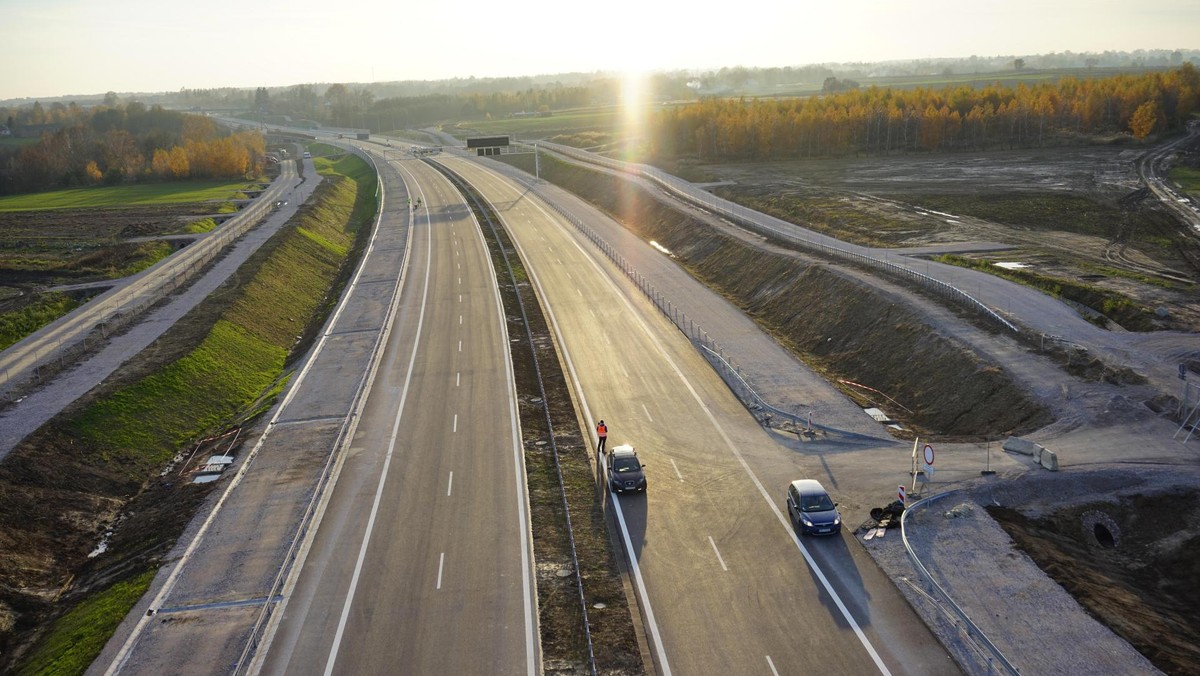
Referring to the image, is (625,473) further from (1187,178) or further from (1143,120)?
(1143,120)

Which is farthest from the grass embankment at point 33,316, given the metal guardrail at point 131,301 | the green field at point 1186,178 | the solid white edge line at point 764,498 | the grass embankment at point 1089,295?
the green field at point 1186,178

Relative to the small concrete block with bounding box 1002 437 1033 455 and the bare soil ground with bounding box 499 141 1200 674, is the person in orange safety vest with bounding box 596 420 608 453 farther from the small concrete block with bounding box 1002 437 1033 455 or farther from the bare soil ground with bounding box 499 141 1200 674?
the small concrete block with bounding box 1002 437 1033 455

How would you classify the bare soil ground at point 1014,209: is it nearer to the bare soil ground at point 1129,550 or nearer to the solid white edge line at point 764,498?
the bare soil ground at point 1129,550

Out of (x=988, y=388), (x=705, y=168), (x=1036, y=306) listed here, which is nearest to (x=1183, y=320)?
(x=1036, y=306)

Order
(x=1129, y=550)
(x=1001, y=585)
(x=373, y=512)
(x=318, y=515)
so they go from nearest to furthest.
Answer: (x=1001, y=585) < (x=1129, y=550) < (x=318, y=515) < (x=373, y=512)

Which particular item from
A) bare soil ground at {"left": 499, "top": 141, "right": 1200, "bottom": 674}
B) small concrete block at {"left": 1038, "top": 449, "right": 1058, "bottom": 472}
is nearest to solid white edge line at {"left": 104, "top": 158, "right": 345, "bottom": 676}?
bare soil ground at {"left": 499, "top": 141, "right": 1200, "bottom": 674}

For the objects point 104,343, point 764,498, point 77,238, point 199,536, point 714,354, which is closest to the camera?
point 199,536

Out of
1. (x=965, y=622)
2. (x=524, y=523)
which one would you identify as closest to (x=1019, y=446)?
(x=965, y=622)
